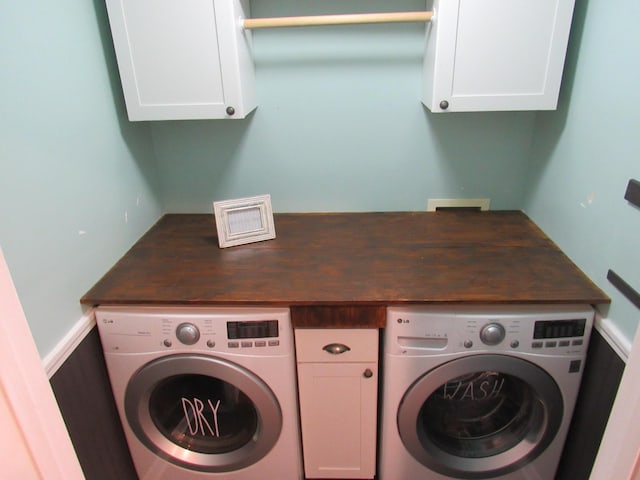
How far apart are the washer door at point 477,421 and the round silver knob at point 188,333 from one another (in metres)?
0.70

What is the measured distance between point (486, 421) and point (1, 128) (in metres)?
1.71

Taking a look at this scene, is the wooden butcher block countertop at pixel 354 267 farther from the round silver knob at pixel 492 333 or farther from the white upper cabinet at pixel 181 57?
the white upper cabinet at pixel 181 57

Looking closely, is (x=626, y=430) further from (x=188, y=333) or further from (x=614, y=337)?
(x=188, y=333)

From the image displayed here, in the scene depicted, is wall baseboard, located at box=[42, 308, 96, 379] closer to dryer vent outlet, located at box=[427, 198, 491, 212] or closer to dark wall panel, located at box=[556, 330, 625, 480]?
dryer vent outlet, located at box=[427, 198, 491, 212]

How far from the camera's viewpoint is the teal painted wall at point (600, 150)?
3.97 feet

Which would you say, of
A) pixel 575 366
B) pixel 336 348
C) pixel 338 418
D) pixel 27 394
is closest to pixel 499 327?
pixel 575 366

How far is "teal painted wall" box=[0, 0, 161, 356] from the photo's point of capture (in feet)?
3.65

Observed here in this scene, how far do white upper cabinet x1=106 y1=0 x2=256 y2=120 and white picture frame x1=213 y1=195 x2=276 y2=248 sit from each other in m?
0.32

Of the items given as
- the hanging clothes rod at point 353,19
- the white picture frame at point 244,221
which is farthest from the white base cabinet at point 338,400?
the hanging clothes rod at point 353,19

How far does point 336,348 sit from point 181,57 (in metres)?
1.08

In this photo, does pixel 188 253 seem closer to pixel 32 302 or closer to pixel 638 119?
pixel 32 302

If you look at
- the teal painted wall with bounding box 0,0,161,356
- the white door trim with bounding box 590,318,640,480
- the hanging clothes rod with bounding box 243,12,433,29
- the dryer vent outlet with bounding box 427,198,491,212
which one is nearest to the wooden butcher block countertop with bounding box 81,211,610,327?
the dryer vent outlet with bounding box 427,198,491,212

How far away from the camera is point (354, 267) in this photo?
155 centimetres

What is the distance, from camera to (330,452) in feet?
5.46
